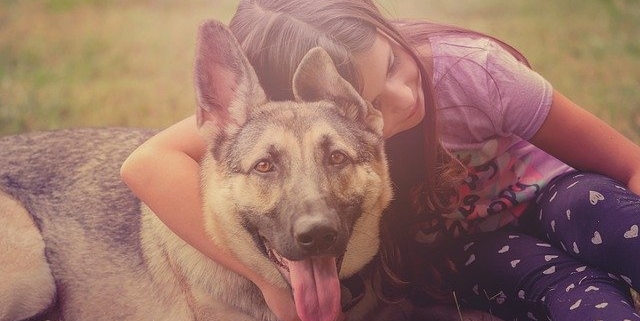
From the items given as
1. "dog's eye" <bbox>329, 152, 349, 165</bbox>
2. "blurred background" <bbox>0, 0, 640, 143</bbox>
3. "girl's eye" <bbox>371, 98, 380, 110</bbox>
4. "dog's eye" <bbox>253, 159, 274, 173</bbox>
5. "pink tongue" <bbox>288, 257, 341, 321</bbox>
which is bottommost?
"blurred background" <bbox>0, 0, 640, 143</bbox>

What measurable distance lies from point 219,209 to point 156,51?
4855 mm

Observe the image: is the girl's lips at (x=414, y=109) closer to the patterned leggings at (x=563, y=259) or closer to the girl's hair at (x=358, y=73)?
the girl's hair at (x=358, y=73)

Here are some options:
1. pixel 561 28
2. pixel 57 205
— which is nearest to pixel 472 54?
pixel 57 205

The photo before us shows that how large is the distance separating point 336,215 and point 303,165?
0.76ft

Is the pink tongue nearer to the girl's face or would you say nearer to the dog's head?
the dog's head

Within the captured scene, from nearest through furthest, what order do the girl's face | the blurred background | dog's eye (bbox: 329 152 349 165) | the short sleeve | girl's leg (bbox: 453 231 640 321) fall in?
1. dog's eye (bbox: 329 152 349 165)
2. girl's leg (bbox: 453 231 640 321)
3. the girl's face
4. the short sleeve
5. the blurred background

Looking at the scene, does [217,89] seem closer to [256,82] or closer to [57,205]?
[256,82]

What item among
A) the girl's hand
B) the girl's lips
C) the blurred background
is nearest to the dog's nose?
the girl's hand

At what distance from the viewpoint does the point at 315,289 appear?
9.20 feet

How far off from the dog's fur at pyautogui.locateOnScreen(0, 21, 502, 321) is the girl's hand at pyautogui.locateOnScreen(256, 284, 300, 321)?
3 centimetres

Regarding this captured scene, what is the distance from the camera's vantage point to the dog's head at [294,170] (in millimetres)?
2723

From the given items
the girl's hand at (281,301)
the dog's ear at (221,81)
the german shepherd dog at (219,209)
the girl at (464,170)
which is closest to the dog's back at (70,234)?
the german shepherd dog at (219,209)

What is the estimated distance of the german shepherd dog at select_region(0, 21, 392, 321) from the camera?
2.80m

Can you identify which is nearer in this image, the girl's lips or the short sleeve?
the girl's lips
